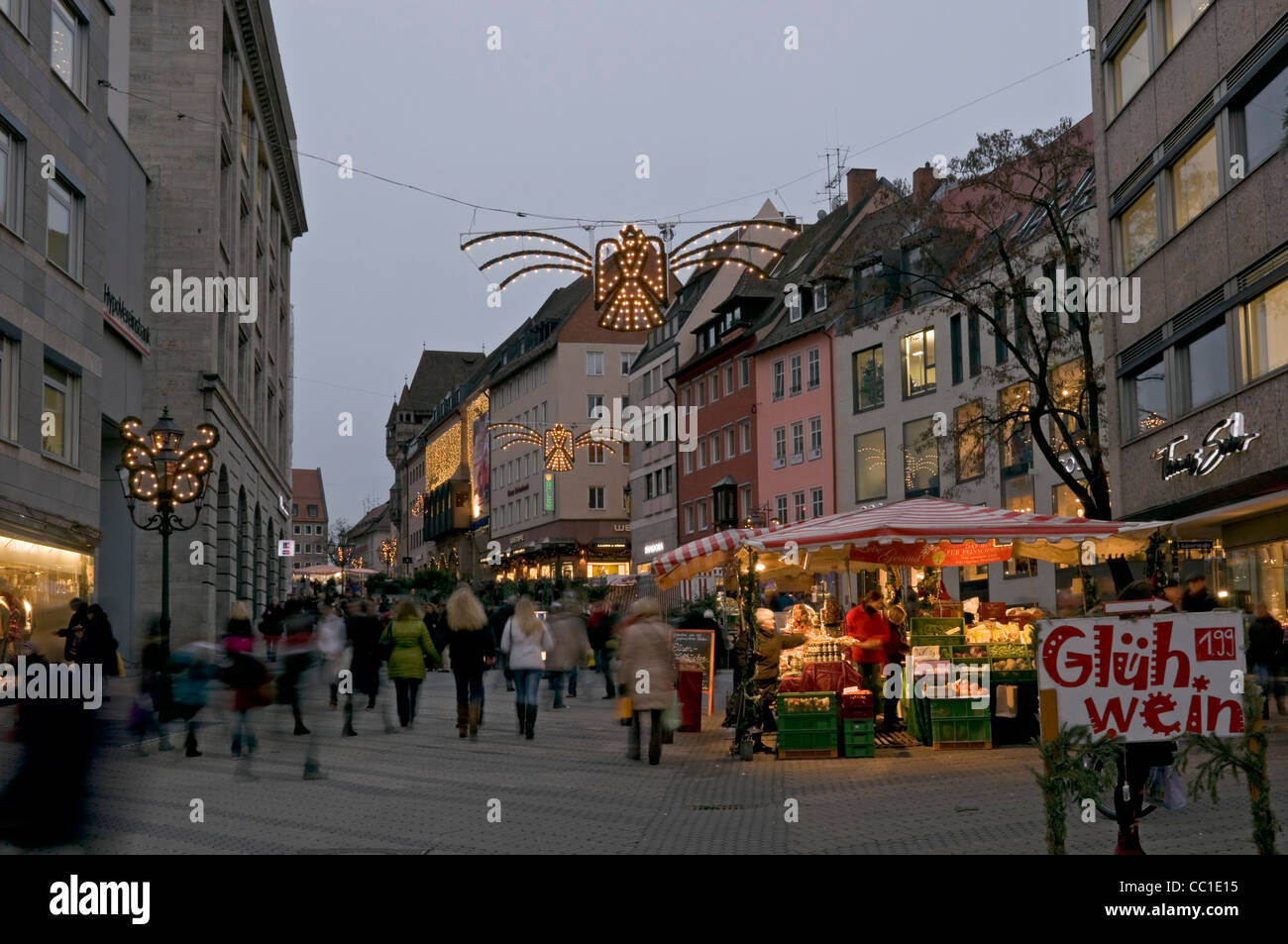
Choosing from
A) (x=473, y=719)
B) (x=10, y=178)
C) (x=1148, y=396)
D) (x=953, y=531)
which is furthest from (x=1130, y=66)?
(x=10, y=178)

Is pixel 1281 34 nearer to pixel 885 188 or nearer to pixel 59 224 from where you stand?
pixel 59 224

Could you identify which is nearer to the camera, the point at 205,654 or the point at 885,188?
the point at 205,654

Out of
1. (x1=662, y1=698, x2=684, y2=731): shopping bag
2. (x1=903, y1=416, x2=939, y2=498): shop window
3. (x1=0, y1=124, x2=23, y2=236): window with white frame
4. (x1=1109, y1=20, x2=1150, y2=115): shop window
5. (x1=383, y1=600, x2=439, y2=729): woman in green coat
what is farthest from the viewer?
(x1=903, y1=416, x2=939, y2=498): shop window

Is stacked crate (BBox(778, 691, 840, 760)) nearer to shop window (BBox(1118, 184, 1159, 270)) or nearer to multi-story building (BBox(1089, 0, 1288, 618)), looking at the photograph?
multi-story building (BBox(1089, 0, 1288, 618))

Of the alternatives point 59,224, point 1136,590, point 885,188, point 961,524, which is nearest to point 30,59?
point 59,224

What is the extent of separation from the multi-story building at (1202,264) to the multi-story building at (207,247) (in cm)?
2061

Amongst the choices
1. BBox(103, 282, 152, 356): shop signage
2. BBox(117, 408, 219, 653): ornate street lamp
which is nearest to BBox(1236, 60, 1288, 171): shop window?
BBox(117, 408, 219, 653): ornate street lamp

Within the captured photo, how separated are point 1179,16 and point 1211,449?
26.7 feet

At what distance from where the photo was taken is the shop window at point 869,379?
4922cm

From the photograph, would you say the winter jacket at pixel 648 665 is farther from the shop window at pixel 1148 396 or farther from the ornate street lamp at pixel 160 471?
the shop window at pixel 1148 396

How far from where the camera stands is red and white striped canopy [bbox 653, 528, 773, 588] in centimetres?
2112

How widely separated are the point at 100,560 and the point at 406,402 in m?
133

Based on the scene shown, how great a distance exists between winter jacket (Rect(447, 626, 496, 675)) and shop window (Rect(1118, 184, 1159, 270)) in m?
16.1

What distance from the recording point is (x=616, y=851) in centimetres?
1021
